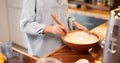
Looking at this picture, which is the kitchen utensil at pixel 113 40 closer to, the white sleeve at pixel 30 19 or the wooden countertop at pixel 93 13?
the white sleeve at pixel 30 19

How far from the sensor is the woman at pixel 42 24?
1121mm

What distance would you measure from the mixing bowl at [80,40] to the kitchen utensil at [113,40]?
20cm

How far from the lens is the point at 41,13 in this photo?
1.18m

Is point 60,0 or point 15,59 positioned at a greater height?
point 60,0

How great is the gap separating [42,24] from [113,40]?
1.76 ft

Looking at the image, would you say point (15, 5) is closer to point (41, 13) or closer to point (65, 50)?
point (41, 13)

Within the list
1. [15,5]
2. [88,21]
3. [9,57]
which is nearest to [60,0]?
[9,57]

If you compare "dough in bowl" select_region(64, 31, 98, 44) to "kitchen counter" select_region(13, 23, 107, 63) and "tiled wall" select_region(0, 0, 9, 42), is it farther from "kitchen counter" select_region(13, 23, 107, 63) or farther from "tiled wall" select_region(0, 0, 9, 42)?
"tiled wall" select_region(0, 0, 9, 42)

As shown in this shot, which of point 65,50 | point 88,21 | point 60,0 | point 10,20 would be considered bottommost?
point 10,20

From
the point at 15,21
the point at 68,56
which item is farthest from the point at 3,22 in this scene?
the point at 68,56

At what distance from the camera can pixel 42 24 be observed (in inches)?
44.9

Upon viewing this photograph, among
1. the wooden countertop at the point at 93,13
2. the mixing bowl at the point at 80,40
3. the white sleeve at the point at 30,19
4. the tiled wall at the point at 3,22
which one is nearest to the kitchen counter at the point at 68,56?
the mixing bowl at the point at 80,40

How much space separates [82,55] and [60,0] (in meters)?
0.47

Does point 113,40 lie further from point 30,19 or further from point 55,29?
point 30,19
